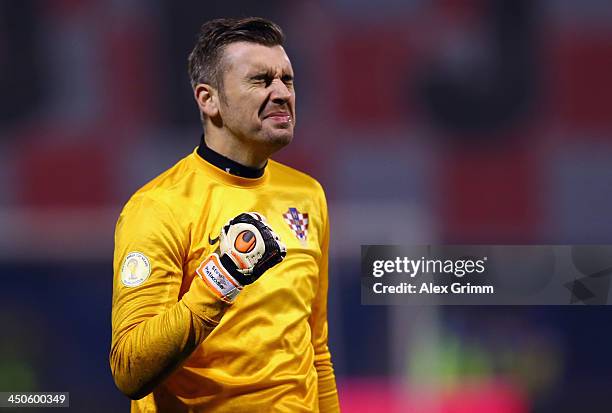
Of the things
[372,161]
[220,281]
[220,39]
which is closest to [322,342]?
[220,281]

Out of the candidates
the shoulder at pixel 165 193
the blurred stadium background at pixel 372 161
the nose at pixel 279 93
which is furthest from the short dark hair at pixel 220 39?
the blurred stadium background at pixel 372 161

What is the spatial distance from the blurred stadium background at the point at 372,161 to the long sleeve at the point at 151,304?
1.44 metres

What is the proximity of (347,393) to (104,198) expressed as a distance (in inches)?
48.6

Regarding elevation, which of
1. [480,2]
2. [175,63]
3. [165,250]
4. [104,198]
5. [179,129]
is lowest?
[165,250]

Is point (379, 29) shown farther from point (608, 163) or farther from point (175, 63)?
point (608, 163)

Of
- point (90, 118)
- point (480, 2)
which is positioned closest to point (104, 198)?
point (90, 118)

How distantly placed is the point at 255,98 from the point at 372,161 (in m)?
1.34

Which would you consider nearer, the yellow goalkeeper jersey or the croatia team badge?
the yellow goalkeeper jersey

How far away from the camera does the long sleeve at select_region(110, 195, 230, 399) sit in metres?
1.78

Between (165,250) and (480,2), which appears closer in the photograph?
(165,250)

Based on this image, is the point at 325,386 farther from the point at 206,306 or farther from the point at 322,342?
the point at 206,306

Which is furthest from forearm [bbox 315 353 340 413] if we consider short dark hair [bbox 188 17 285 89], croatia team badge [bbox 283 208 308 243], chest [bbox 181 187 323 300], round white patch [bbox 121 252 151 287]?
short dark hair [bbox 188 17 285 89]

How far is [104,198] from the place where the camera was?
3389 mm

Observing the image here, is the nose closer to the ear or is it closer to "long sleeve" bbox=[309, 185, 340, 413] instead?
the ear
